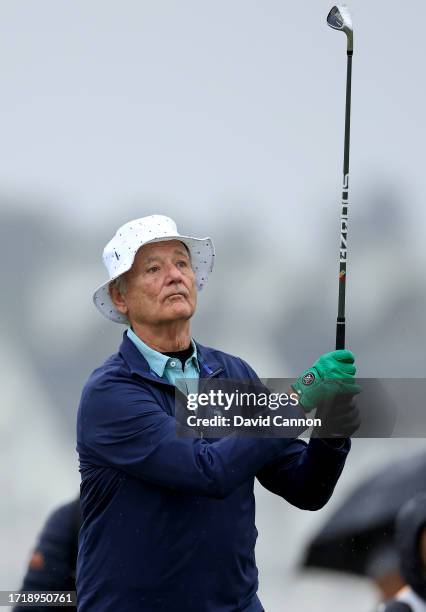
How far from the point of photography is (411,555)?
293 centimetres

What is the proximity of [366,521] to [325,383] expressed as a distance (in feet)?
3.48

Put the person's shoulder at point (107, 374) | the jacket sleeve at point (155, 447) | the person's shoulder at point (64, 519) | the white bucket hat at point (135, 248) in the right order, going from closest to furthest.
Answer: the jacket sleeve at point (155, 447)
the person's shoulder at point (107, 374)
the white bucket hat at point (135, 248)
the person's shoulder at point (64, 519)

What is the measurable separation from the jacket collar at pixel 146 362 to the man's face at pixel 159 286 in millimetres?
73

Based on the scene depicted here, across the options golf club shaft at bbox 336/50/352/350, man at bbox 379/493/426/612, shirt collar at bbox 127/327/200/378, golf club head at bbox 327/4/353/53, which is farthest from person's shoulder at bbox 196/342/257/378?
man at bbox 379/493/426/612

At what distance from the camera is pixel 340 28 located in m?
2.24

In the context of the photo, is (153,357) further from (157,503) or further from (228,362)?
(157,503)

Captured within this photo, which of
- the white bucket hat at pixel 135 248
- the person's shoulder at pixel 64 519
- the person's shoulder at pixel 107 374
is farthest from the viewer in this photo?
the person's shoulder at pixel 64 519

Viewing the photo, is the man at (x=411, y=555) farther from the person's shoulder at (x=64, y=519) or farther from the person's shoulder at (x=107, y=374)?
the person's shoulder at (x=107, y=374)

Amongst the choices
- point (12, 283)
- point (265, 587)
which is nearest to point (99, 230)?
point (12, 283)

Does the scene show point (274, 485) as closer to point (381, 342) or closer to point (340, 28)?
point (381, 342)

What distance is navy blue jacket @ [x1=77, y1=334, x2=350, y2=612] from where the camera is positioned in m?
1.92

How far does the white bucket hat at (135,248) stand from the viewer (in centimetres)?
221

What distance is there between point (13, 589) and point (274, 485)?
3.36 feet

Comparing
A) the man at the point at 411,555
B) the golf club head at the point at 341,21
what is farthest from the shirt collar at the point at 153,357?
the man at the point at 411,555
